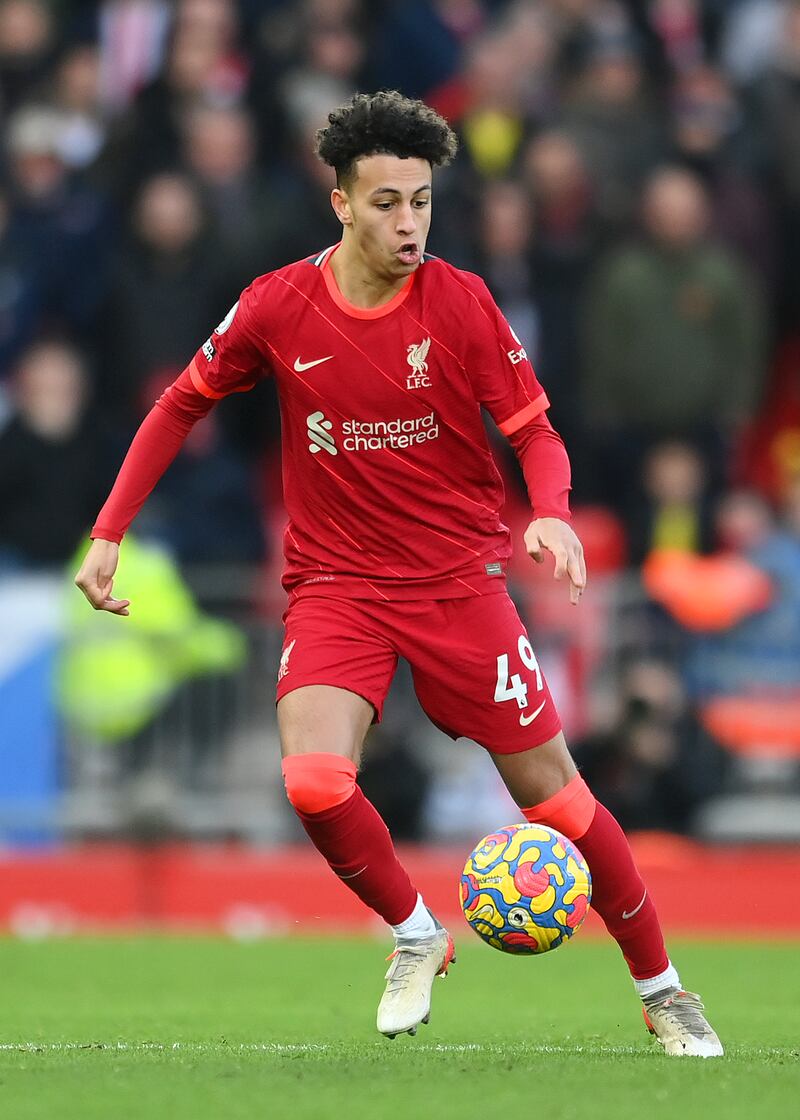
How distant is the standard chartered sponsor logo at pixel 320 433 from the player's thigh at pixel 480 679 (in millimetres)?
558

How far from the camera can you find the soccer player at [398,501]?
20.9ft

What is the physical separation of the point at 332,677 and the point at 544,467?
2.79ft

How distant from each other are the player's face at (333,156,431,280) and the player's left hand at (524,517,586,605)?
2.79 feet

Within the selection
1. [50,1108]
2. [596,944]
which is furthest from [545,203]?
[50,1108]

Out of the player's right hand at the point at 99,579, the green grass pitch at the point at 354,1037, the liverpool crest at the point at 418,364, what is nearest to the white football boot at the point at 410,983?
the green grass pitch at the point at 354,1037

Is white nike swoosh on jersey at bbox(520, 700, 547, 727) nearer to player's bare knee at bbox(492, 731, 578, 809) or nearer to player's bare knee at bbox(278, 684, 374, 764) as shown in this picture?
player's bare knee at bbox(492, 731, 578, 809)

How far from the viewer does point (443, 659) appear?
6449mm

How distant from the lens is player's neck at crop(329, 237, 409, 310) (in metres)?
6.49

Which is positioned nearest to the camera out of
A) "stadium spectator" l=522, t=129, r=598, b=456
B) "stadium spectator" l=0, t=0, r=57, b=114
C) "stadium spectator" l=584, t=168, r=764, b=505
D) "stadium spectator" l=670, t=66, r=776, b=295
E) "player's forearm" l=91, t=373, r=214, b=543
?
"player's forearm" l=91, t=373, r=214, b=543

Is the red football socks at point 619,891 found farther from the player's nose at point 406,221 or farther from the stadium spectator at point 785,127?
the stadium spectator at point 785,127

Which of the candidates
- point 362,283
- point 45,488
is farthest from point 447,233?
point 362,283

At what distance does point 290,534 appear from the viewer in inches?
265

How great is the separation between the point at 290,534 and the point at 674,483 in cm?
683

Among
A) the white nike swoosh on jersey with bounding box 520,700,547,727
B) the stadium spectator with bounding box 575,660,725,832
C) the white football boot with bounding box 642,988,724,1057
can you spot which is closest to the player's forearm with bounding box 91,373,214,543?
the white nike swoosh on jersey with bounding box 520,700,547,727
